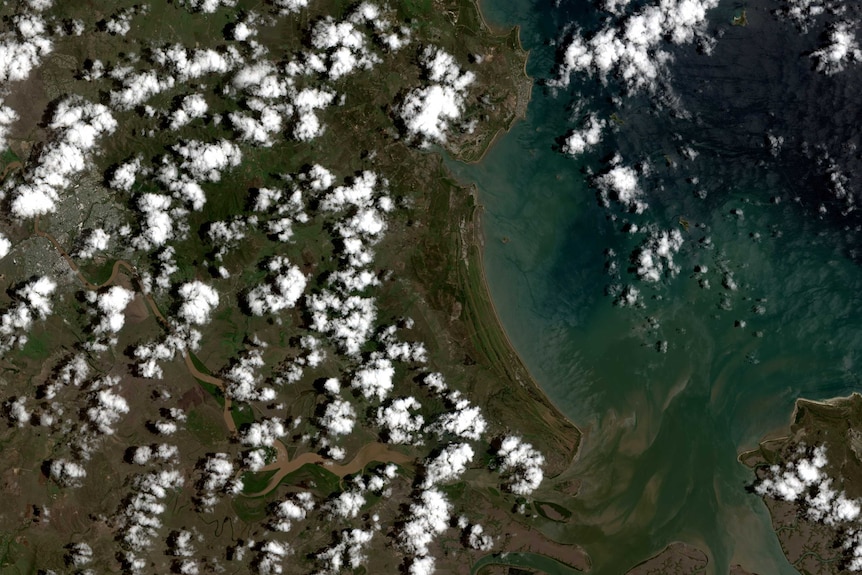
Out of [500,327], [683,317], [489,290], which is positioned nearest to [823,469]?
[683,317]

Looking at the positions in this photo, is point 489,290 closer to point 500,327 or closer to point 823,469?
point 500,327

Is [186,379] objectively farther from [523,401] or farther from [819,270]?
[819,270]

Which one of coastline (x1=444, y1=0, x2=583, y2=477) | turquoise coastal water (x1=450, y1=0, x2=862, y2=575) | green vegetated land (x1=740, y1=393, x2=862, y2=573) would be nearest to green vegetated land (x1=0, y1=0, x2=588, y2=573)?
coastline (x1=444, y1=0, x2=583, y2=477)

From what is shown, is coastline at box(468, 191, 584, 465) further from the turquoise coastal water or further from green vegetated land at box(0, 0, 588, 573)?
green vegetated land at box(0, 0, 588, 573)

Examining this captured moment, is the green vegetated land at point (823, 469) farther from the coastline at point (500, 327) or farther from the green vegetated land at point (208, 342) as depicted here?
the green vegetated land at point (208, 342)

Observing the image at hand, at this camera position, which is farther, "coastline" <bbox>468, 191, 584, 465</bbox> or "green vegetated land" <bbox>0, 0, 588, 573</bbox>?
"coastline" <bbox>468, 191, 584, 465</bbox>

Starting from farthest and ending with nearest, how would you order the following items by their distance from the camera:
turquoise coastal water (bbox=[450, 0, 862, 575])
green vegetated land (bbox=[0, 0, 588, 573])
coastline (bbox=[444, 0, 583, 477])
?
coastline (bbox=[444, 0, 583, 477]) → turquoise coastal water (bbox=[450, 0, 862, 575]) → green vegetated land (bbox=[0, 0, 588, 573])
